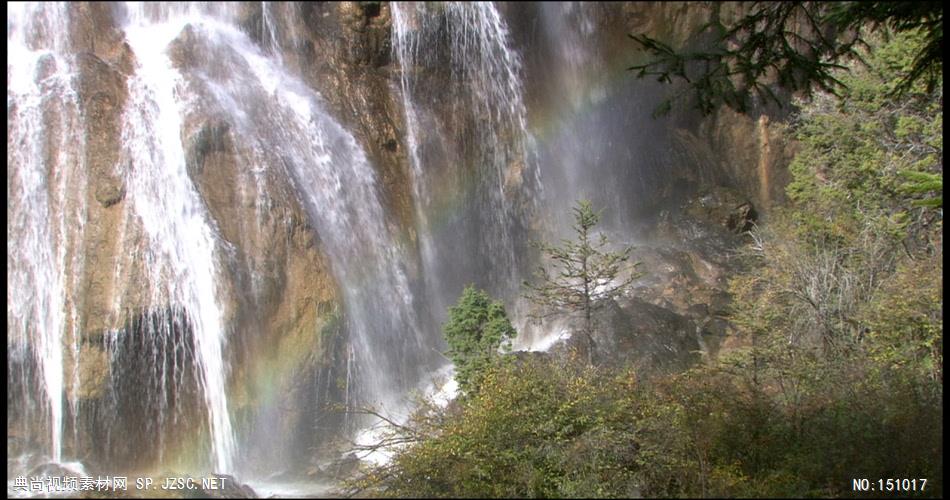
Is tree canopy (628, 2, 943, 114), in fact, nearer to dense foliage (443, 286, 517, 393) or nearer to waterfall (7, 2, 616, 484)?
dense foliage (443, 286, 517, 393)

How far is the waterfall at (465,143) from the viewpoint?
861 inches

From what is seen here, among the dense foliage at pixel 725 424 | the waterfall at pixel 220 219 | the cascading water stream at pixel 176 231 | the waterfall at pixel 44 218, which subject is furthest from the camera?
the cascading water stream at pixel 176 231

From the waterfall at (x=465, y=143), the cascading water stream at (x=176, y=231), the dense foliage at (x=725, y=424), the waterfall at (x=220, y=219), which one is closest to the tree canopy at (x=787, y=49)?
the dense foliage at (x=725, y=424)

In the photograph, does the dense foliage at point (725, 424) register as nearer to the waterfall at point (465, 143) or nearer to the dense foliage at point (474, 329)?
the dense foliage at point (474, 329)

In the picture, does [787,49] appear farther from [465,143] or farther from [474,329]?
[465,143]

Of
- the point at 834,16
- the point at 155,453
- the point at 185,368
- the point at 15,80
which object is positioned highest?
the point at 15,80

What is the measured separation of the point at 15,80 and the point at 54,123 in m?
1.50

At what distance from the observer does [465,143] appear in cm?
2298

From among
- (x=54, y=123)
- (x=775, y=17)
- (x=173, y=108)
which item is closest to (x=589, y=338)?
(x=775, y=17)

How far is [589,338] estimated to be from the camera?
15.4m

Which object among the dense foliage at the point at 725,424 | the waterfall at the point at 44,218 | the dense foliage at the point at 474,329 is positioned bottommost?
the dense foliage at the point at 725,424

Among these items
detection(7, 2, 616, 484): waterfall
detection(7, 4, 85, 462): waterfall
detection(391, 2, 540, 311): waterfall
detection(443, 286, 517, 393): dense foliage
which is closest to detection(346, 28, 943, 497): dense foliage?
detection(443, 286, 517, 393): dense foliage

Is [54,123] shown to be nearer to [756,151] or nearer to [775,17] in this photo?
[775,17]

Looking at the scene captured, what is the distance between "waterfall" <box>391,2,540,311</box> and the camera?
2186 centimetres
